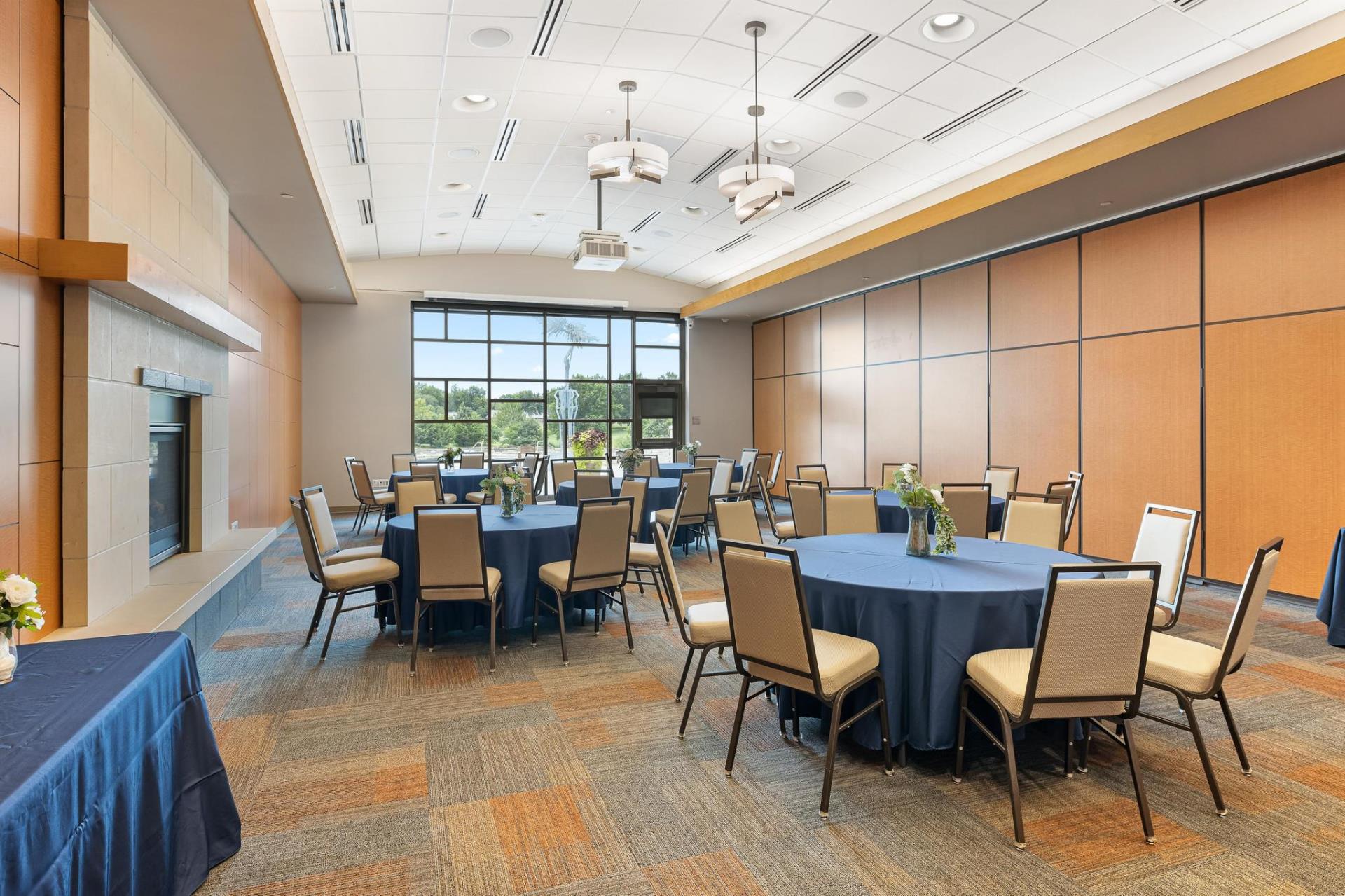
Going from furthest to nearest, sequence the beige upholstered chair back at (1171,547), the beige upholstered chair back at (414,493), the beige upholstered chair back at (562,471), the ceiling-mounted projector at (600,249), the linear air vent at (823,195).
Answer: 1. the beige upholstered chair back at (562,471)
2. the linear air vent at (823,195)
3. the ceiling-mounted projector at (600,249)
4. the beige upholstered chair back at (414,493)
5. the beige upholstered chair back at (1171,547)

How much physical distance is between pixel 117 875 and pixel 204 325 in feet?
Answer: 13.3

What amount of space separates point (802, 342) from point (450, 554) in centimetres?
970

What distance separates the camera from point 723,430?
1493 centimetres

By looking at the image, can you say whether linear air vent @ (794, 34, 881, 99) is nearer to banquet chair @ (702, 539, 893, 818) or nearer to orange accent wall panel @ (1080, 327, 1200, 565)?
orange accent wall panel @ (1080, 327, 1200, 565)

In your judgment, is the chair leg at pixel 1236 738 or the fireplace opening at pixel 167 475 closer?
the chair leg at pixel 1236 738

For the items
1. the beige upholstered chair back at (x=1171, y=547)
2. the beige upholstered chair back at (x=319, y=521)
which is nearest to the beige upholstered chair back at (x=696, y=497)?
the beige upholstered chair back at (x=319, y=521)

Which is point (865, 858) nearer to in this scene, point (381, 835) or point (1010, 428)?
point (381, 835)

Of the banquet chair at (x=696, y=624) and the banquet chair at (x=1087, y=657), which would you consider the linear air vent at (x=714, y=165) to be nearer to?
the banquet chair at (x=696, y=624)

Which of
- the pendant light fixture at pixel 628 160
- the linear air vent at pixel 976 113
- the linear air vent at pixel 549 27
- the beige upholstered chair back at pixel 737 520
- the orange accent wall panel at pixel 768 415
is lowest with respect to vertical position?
the beige upholstered chair back at pixel 737 520

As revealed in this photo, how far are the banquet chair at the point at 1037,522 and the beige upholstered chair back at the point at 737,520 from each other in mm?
1627

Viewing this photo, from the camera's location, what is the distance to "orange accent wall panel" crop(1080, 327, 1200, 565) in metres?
6.75

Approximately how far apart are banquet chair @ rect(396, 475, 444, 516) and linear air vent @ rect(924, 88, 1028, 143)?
18.7 feet

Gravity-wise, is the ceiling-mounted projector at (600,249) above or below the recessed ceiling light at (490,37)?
below

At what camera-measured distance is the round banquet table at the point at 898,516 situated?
639 centimetres
